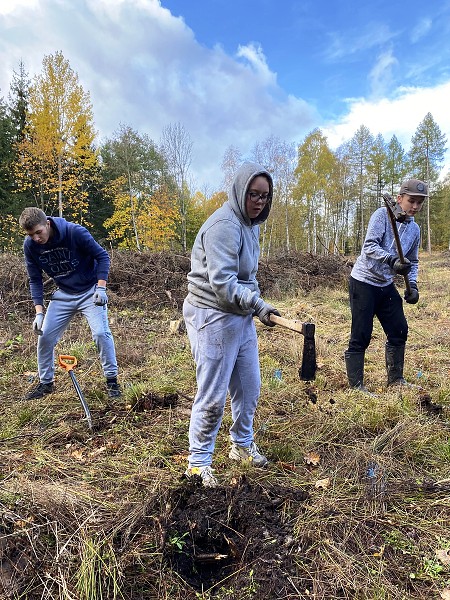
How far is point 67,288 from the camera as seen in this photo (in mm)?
3529

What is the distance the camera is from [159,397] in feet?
10.9

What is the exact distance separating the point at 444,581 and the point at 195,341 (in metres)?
1.53

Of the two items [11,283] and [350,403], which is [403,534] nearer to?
[350,403]

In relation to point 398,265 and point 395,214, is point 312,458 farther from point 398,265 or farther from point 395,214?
point 395,214

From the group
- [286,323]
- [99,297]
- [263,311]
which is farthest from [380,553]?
[99,297]

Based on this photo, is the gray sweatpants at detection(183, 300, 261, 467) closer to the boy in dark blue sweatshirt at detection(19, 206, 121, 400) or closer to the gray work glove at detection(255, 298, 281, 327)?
the gray work glove at detection(255, 298, 281, 327)

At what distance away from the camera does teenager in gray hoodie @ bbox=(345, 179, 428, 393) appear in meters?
3.35

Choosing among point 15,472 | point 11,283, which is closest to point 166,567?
point 15,472

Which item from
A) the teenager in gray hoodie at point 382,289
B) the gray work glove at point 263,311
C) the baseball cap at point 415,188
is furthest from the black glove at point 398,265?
the gray work glove at point 263,311

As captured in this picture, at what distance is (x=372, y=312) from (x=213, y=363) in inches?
79.6

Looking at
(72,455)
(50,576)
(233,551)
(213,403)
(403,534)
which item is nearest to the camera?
(50,576)

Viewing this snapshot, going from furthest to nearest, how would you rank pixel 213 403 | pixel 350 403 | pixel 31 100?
pixel 31 100, pixel 350 403, pixel 213 403

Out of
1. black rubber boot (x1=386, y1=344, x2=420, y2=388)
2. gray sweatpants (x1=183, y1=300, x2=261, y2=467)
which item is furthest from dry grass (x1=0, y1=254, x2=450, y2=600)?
gray sweatpants (x1=183, y1=300, x2=261, y2=467)

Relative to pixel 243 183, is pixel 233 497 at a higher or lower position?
lower
